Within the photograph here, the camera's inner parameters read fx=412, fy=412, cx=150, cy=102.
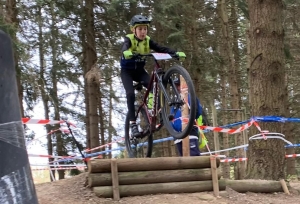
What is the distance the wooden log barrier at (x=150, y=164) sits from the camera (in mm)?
5277

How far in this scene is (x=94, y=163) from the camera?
523cm

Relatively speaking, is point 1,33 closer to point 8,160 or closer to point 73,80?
point 8,160

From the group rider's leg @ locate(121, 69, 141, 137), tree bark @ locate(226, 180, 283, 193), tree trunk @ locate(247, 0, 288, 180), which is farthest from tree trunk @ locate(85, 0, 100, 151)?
tree bark @ locate(226, 180, 283, 193)

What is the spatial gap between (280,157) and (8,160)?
20.4ft

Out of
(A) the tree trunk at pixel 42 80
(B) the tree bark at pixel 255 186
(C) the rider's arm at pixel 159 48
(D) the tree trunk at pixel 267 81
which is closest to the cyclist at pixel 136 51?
(C) the rider's arm at pixel 159 48

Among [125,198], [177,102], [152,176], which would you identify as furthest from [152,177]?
[177,102]

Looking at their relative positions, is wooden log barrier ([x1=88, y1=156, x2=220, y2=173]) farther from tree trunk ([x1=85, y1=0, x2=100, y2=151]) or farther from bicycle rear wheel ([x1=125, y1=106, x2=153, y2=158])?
tree trunk ([x1=85, y1=0, x2=100, y2=151])

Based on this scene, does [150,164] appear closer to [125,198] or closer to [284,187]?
[125,198]

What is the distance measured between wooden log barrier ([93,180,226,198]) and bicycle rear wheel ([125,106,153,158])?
82 cm

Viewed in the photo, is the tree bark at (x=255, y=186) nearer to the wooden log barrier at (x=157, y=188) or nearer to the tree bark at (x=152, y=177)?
the wooden log barrier at (x=157, y=188)

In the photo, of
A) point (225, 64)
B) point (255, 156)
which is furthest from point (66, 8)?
point (255, 156)

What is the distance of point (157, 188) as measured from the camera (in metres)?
5.42

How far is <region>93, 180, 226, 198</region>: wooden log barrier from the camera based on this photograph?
17.1ft

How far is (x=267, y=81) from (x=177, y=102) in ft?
8.88
